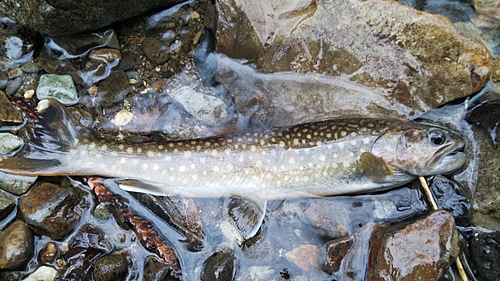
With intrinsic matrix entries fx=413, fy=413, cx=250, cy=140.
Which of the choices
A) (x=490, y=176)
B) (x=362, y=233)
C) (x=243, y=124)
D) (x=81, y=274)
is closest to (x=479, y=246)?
(x=490, y=176)

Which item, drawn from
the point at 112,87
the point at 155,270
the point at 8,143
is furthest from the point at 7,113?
the point at 155,270

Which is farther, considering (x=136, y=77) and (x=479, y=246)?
(x=136, y=77)

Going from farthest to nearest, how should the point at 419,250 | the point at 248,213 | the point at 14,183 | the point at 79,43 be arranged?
the point at 79,43 → the point at 248,213 → the point at 14,183 → the point at 419,250

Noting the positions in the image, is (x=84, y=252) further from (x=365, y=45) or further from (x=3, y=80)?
(x=365, y=45)

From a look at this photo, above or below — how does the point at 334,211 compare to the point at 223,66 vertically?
below

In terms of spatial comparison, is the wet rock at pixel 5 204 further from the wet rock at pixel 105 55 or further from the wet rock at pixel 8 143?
the wet rock at pixel 105 55

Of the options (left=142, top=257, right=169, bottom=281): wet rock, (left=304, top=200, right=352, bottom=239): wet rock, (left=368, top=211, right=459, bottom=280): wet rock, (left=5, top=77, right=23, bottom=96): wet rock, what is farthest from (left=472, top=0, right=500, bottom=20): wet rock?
(left=5, top=77, right=23, bottom=96): wet rock

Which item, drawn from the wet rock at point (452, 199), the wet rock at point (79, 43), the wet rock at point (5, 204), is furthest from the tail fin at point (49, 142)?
the wet rock at point (452, 199)

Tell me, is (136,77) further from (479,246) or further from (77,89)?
(479,246)
